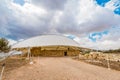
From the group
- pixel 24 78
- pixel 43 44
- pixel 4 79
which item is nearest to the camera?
pixel 4 79

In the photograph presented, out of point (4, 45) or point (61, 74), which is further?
point (4, 45)

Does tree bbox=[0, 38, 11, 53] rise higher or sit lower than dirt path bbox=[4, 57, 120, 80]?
higher

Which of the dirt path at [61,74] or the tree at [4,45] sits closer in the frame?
the dirt path at [61,74]


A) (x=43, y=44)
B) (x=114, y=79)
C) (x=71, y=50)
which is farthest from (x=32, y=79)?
(x=71, y=50)

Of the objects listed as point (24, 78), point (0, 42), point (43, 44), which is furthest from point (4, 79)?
point (43, 44)

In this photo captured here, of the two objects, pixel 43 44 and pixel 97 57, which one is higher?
pixel 43 44

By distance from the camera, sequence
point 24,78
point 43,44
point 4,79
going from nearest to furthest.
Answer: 1. point 4,79
2. point 24,78
3. point 43,44

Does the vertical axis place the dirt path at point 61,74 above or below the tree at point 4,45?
below

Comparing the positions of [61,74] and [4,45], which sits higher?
[4,45]

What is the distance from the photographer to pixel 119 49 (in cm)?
3688

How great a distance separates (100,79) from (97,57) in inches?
475

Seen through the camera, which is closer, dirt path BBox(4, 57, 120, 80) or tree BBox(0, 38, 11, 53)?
dirt path BBox(4, 57, 120, 80)

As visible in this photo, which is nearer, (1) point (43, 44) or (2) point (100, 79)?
(2) point (100, 79)

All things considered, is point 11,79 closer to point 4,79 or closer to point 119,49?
point 4,79
